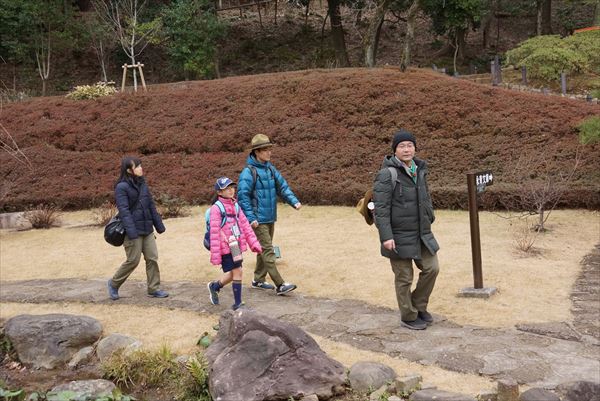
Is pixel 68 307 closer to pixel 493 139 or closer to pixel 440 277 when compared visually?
pixel 440 277

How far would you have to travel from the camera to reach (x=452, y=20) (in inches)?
1077

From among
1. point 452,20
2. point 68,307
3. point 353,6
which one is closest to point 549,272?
point 68,307

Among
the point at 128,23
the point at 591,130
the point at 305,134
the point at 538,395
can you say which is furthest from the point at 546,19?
the point at 538,395

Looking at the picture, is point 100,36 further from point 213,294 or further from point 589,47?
point 213,294

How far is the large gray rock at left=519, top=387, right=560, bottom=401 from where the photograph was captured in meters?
3.91

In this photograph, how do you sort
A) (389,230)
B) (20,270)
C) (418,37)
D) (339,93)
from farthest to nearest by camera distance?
(418,37), (339,93), (20,270), (389,230)

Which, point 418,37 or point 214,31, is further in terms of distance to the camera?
point 418,37

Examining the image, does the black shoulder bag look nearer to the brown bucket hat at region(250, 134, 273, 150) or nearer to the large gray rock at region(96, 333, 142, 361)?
the large gray rock at region(96, 333, 142, 361)

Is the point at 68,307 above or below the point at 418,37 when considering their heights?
below

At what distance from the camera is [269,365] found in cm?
474

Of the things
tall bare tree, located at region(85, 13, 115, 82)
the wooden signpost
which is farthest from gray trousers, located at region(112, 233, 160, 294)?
tall bare tree, located at region(85, 13, 115, 82)

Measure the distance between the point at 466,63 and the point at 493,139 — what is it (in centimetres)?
1857

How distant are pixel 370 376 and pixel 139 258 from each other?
133 inches

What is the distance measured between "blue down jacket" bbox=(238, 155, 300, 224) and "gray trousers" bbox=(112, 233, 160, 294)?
1.14 m
